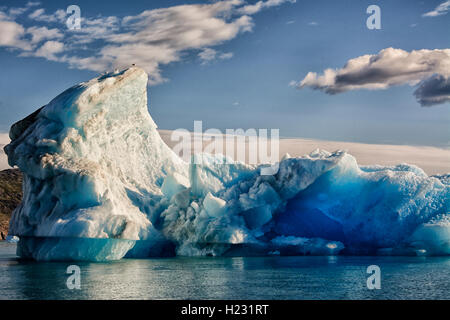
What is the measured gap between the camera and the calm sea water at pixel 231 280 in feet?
36.0

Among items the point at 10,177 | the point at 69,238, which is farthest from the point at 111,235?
the point at 10,177

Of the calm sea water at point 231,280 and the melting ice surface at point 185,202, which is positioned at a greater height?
the melting ice surface at point 185,202

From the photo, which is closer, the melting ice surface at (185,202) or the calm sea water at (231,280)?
the calm sea water at (231,280)

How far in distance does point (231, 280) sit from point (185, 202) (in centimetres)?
718

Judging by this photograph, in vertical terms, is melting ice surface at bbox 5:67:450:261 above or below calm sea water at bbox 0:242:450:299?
above

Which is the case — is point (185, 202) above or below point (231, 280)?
above

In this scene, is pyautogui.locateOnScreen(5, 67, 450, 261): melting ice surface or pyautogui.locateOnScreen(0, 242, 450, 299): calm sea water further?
pyautogui.locateOnScreen(5, 67, 450, 261): melting ice surface

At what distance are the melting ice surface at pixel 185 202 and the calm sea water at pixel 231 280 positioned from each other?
1.26 m

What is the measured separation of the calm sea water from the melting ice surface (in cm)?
126

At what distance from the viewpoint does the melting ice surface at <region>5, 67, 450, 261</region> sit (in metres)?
17.2

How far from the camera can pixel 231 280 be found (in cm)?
1284

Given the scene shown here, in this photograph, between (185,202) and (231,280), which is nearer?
(231,280)
